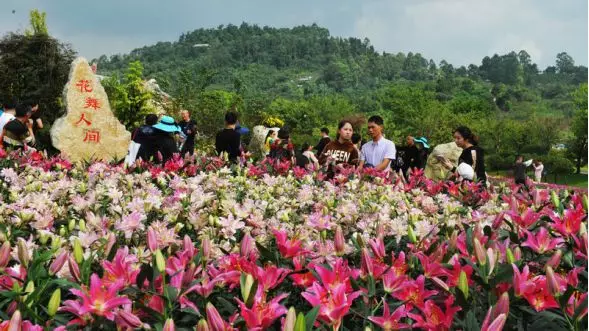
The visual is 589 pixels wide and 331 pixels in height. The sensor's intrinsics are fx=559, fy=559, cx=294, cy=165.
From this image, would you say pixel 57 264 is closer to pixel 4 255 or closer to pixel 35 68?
pixel 4 255

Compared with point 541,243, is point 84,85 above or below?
above

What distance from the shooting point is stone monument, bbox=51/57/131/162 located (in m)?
9.47

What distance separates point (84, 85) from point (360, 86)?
10232 cm

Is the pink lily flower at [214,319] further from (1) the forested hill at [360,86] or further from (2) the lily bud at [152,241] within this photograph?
(1) the forested hill at [360,86]

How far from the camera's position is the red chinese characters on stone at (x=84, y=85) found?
9750 millimetres

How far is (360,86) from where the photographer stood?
360ft

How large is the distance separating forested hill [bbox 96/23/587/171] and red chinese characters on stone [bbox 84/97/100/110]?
8851 millimetres

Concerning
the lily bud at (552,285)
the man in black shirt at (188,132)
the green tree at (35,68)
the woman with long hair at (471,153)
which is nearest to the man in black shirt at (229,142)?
the man in black shirt at (188,132)

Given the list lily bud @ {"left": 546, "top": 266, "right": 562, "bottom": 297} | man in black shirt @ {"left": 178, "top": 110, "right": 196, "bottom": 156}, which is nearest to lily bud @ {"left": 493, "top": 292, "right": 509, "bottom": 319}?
lily bud @ {"left": 546, "top": 266, "right": 562, "bottom": 297}

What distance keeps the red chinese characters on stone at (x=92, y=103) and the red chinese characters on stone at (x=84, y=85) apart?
0.18m

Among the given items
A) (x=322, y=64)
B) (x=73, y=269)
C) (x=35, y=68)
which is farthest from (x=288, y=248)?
(x=322, y=64)

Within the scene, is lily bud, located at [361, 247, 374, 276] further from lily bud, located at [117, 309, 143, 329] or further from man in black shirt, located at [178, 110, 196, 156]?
man in black shirt, located at [178, 110, 196, 156]

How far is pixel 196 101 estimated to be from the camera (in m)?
19.5

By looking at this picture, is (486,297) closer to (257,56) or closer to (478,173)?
(478,173)
